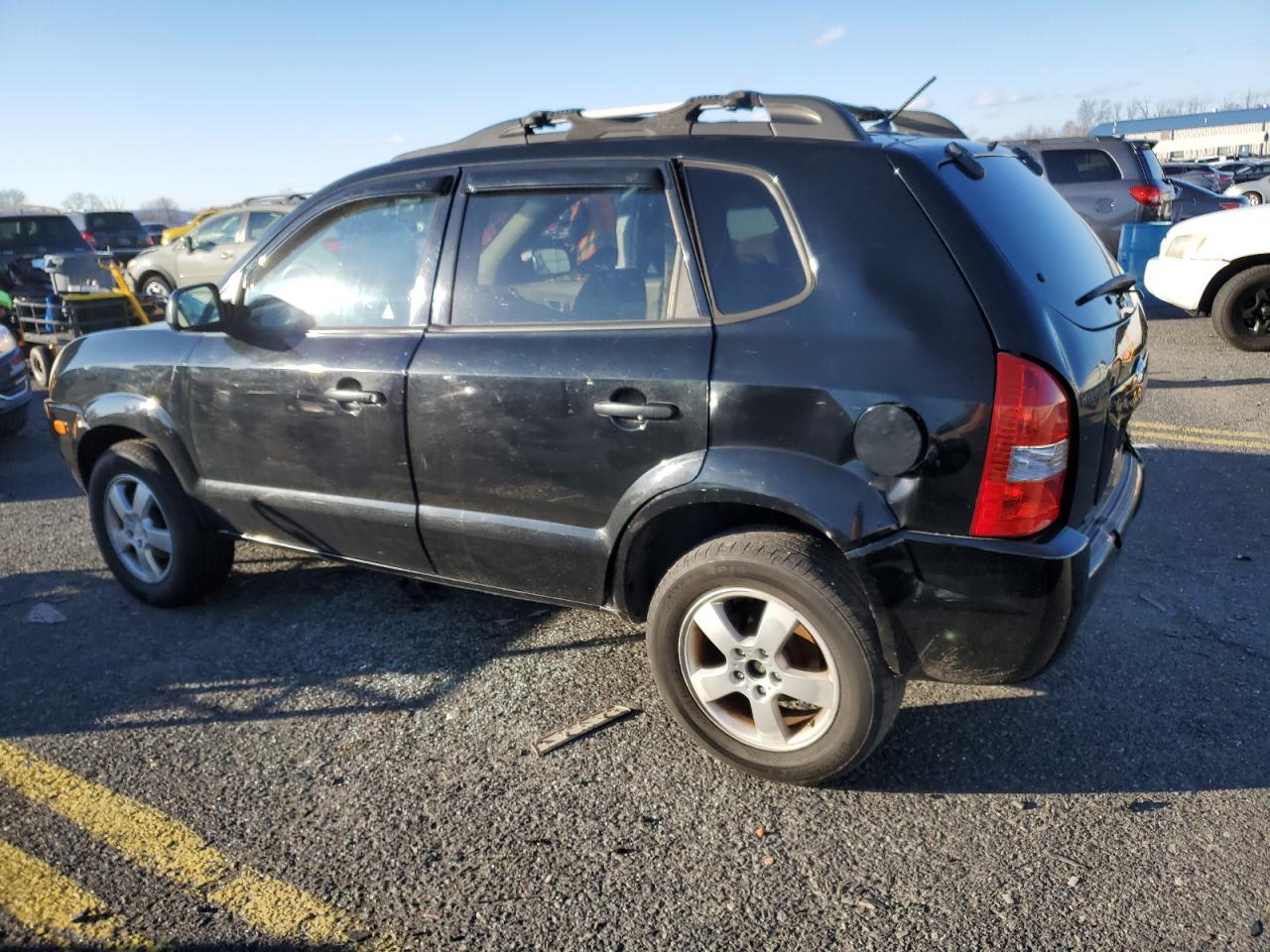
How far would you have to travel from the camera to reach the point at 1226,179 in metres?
31.2

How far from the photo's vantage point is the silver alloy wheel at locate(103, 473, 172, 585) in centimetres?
414

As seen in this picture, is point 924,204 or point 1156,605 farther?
point 1156,605

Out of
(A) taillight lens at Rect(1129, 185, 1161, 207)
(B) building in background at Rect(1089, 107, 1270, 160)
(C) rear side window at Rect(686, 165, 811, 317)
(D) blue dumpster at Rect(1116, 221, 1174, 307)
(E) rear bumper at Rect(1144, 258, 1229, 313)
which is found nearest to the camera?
(C) rear side window at Rect(686, 165, 811, 317)

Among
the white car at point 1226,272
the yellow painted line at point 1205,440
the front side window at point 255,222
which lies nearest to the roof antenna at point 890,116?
the yellow painted line at point 1205,440

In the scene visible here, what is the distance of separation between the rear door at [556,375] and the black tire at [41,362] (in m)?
7.94

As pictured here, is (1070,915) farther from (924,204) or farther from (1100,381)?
(924,204)

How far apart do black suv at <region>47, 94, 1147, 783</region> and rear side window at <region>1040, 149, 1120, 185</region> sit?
33.3 feet

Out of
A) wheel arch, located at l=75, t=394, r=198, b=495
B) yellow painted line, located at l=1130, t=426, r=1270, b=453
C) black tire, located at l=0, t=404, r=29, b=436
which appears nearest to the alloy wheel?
yellow painted line, located at l=1130, t=426, r=1270, b=453

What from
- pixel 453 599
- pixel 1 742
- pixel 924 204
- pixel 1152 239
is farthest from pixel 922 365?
pixel 1152 239

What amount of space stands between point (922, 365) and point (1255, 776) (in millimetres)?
1632

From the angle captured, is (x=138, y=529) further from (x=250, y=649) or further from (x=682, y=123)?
(x=682, y=123)

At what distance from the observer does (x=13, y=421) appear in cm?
738

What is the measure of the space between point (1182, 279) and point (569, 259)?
7.78m

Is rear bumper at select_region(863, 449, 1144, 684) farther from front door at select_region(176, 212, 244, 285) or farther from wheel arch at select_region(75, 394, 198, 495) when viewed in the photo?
front door at select_region(176, 212, 244, 285)
